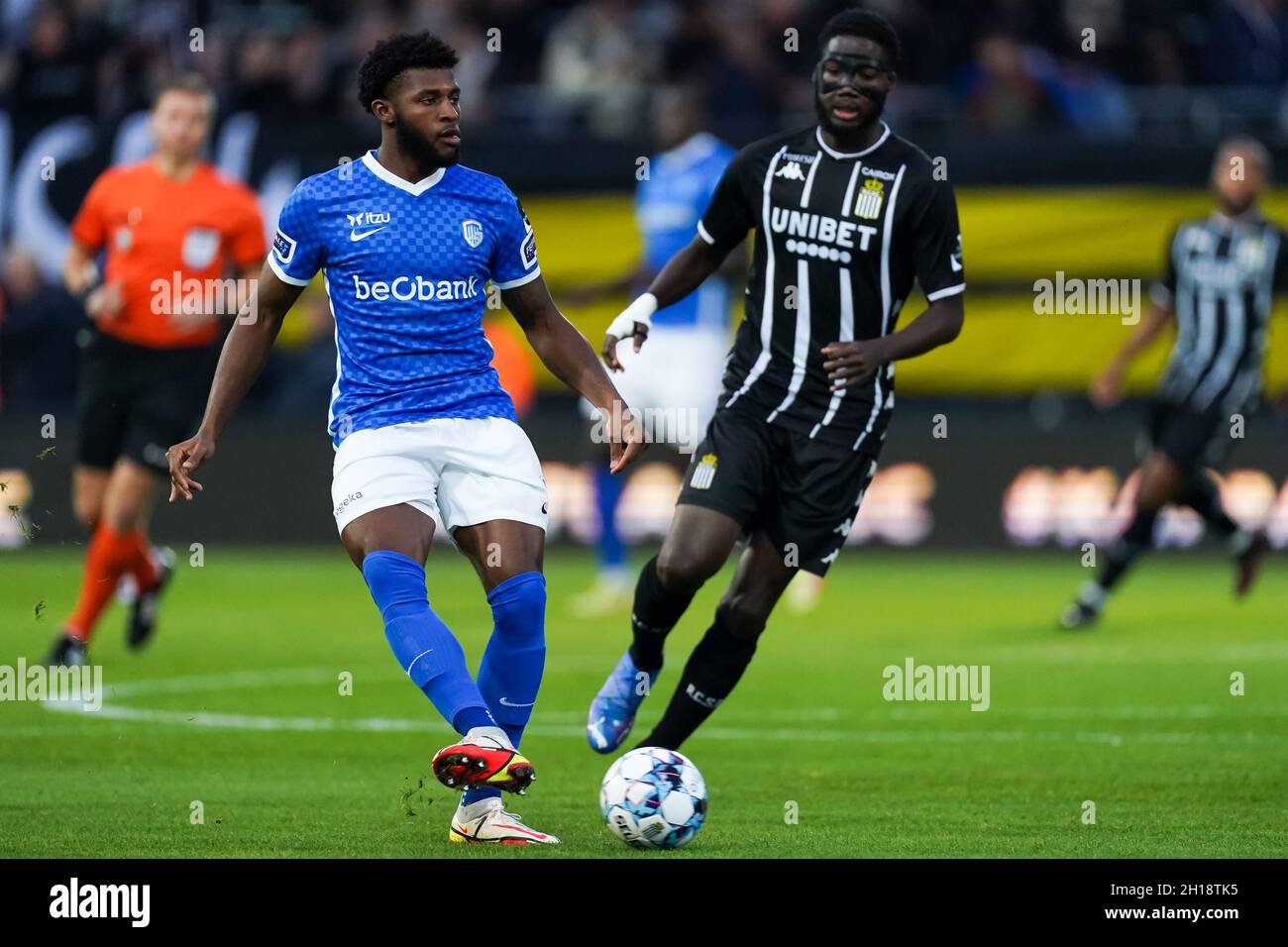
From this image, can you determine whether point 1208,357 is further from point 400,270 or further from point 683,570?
point 400,270

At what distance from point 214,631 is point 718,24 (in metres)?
8.71

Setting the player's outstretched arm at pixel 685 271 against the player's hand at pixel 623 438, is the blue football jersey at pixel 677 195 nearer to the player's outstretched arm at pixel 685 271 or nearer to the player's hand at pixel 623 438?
the player's outstretched arm at pixel 685 271

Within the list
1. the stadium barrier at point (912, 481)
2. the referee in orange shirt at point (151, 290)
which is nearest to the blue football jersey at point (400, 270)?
the referee in orange shirt at point (151, 290)

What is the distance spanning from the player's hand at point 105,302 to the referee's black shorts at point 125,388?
22cm

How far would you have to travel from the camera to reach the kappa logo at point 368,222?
21.8 feet

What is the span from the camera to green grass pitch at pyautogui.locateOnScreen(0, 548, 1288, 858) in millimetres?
6766

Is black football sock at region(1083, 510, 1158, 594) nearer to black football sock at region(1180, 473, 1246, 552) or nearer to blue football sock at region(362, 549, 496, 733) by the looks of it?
black football sock at region(1180, 473, 1246, 552)

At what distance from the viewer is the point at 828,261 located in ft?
25.2

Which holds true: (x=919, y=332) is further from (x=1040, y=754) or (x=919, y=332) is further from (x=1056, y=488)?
(x=1056, y=488)

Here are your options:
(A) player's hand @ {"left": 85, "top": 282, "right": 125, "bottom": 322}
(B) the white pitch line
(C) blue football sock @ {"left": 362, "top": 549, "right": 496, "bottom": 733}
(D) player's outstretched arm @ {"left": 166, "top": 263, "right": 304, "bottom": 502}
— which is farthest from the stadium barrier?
(C) blue football sock @ {"left": 362, "top": 549, "right": 496, "bottom": 733}

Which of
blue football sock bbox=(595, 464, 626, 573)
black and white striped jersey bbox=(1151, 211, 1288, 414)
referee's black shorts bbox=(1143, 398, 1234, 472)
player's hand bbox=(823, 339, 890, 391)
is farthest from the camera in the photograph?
blue football sock bbox=(595, 464, 626, 573)

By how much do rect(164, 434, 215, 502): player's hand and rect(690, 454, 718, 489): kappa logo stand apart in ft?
5.72

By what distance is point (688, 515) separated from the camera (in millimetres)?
7559
